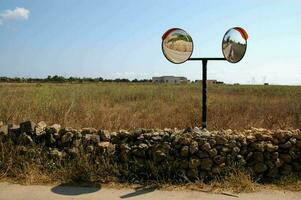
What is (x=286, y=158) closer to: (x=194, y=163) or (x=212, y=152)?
(x=212, y=152)

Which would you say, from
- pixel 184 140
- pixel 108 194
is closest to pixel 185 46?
pixel 184 140

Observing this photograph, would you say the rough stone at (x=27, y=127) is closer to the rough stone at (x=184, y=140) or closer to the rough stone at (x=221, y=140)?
the rough stone at (x=184, y=140)

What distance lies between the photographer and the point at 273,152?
229 inches

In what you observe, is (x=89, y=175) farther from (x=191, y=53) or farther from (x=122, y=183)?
(x=191, y=53)

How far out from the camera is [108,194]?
5191mm

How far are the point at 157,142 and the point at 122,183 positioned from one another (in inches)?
34.4

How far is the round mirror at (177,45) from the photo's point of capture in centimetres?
632

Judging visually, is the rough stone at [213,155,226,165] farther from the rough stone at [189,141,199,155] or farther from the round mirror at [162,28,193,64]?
the round mirror at [162,28,193,64]

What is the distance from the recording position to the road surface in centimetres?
502

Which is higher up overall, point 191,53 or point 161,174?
point 191,53

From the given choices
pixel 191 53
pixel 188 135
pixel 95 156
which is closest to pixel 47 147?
pixel 95 156

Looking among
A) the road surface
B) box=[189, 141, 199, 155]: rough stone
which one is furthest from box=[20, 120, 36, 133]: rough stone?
box=[189, 141, 199, 155]: rough stone

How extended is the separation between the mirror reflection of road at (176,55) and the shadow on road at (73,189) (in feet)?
8.04

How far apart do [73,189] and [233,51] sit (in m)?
3.46
